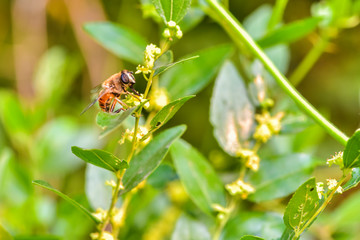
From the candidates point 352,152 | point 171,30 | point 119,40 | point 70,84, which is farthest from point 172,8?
point 70,84

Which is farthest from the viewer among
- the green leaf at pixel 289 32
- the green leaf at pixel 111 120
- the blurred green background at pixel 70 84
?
the blurred green background at pixel 70 84

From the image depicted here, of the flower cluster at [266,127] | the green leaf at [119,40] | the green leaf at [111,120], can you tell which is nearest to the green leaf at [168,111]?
the green leaf at [111,120]

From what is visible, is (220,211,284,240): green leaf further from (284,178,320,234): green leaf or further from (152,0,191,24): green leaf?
(152,0,191,24): green leaf

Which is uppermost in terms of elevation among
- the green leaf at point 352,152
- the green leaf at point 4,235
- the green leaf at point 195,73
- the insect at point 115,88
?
the green leaf at point 195,73

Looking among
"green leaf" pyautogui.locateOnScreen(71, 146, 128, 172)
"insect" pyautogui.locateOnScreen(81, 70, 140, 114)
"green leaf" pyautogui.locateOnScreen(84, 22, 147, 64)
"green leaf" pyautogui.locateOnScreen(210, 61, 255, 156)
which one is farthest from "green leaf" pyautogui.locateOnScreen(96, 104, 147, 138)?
"green leaf" pyautogui.locateOnScreen(84, 22, 147, 64)

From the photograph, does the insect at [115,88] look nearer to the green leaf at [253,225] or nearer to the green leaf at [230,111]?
the green leaf at [230,111]

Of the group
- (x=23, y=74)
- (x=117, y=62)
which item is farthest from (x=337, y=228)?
(x=23, y=74)
